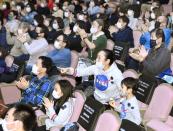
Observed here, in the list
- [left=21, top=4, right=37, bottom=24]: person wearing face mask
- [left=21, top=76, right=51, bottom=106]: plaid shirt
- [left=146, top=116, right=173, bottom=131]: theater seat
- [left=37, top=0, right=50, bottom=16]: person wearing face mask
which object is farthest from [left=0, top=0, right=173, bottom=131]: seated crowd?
[left=37, top=0, right=50, bottom=16]: person wearing face mask

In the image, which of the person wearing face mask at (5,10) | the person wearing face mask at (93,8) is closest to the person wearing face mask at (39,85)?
the person wearing face mask at (93,8)

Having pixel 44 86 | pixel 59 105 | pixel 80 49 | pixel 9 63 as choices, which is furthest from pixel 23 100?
pixel 80 49

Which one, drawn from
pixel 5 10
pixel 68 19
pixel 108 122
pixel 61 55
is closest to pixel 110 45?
pixel 61 55

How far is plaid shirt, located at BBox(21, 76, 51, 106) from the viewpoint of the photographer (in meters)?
4.36

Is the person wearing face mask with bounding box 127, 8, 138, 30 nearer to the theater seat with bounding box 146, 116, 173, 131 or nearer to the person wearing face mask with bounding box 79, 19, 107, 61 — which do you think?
the person wearing face mask with bounding box 79, 19, 107, 61

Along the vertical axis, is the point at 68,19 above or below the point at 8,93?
above

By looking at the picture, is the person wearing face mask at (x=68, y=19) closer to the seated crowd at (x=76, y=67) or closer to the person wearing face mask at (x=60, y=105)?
the seated crowd at (x=76, y=67)

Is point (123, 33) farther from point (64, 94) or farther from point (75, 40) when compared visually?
point (64, 94)

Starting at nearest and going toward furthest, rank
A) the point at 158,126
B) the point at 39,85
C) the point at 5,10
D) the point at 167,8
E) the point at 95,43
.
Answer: the point at 158,126
the point at 39,85
the point at 95,43
the point at 167,8
the point at 5,10

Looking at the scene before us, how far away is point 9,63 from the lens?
5.80 m

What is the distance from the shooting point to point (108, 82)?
168 inches

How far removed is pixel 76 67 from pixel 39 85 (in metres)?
0.94

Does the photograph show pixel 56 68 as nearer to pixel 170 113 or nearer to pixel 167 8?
pixel 170 113

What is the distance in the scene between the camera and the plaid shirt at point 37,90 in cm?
436
